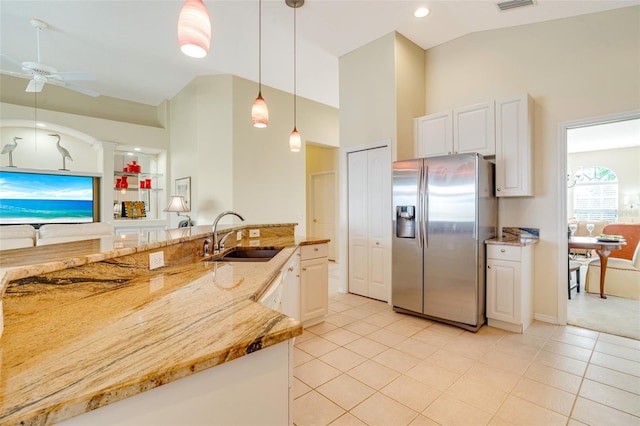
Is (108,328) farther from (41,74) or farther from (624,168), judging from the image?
(624,168)

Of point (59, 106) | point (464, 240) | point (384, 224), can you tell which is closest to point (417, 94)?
point (384, 224)

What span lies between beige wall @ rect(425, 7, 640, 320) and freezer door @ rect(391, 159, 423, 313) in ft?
3.71

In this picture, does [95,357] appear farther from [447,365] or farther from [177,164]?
[177,164]

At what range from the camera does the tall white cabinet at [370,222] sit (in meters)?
3.79

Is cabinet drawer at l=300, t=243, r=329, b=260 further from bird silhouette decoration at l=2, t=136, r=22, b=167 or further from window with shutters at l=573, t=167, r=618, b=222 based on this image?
window with shutters at l=573, t=167, r=618, b=222

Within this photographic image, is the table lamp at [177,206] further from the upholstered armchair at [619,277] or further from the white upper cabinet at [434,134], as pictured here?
the upholstered armchair at [619,277]

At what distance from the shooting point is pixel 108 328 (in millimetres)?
914

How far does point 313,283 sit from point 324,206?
3953mm

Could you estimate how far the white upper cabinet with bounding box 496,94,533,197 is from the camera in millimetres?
3033

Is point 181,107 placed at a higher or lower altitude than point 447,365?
higher

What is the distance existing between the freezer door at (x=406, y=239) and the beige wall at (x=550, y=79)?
1.13 meters

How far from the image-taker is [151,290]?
1306mm

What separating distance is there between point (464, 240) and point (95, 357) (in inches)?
117

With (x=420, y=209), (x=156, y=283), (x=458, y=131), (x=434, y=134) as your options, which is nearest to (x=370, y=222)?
(x=420, y=209)
